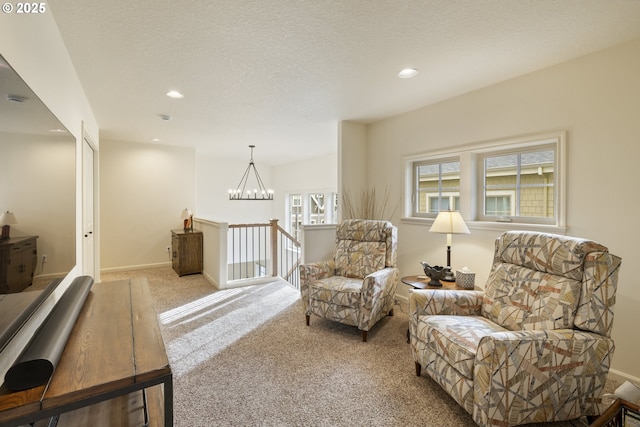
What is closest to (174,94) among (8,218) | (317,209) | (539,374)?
(8,218)

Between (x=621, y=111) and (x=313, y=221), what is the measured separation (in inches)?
221

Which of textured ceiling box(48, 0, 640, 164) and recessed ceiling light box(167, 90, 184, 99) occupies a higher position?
recessed ceiling light box(167, 90, 184, 99)

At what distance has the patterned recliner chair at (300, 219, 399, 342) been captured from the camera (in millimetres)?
2718

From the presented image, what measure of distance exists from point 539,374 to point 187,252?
4.92m

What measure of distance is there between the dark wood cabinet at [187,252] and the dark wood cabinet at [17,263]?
13.6 feet

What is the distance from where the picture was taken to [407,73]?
2.61m

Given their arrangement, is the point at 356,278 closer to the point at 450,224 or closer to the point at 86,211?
the point at 450,224

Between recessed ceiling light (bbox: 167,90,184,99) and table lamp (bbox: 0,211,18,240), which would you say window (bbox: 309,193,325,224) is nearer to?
recessed ceiling light (bbox: 167,90,184,99)

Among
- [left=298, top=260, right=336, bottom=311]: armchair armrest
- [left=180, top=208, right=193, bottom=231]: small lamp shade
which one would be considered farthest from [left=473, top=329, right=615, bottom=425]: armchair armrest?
[left=180, top=208, right=193, bottom=231]: small lamp shade

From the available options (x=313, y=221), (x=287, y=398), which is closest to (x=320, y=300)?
(x=287, y=398)

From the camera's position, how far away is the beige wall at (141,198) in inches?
207

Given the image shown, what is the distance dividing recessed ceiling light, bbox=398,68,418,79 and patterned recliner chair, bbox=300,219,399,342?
1.48m

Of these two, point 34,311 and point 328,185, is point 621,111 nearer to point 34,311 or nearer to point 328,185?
point 34,311

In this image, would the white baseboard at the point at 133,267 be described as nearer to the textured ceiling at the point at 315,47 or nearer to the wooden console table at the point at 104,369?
the textured ceiling at the point at 315,47
